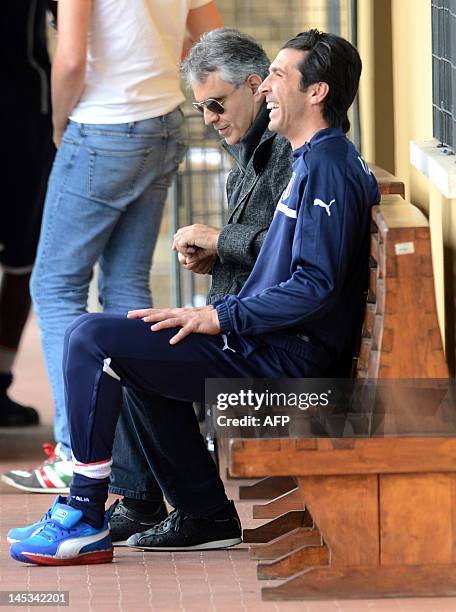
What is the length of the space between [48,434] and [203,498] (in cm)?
198

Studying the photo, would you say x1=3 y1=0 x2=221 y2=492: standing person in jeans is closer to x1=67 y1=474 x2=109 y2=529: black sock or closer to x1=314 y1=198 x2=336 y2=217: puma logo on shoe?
x1=67 y1=474 x2=109 y2=529: black sock

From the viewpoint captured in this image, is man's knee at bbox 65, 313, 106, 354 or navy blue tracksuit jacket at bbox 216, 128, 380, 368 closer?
navy blue tracksuit jacket at bbox 216, 128, 380, 368

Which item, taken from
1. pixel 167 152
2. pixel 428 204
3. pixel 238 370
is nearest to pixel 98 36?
pixel 167 152

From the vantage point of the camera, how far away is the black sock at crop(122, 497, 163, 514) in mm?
3744

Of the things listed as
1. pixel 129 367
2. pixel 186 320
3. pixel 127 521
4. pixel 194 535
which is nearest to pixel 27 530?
pixel 127 521

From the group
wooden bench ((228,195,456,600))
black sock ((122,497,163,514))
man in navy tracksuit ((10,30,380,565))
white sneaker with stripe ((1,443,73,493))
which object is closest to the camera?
wooden bench ((228,195,456,600))

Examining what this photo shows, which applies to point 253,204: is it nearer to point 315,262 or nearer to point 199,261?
point 199,261

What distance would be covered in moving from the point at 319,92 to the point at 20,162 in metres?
2.82

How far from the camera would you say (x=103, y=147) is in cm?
425

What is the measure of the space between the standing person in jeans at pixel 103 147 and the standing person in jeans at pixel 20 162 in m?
1.28

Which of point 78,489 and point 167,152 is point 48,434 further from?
point 78,489

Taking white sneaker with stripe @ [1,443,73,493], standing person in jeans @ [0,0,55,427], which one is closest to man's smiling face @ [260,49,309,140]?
white sneaker with stripe @ [1,443,73,493]

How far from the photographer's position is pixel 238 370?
3252 mm

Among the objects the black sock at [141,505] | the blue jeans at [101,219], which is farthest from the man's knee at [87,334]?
the blue jeans at [101,219]
